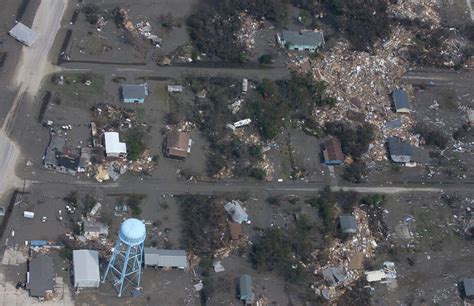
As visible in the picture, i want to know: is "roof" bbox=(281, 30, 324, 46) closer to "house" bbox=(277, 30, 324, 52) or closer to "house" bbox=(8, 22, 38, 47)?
"house" bbox=(277, 30, 324, 52)

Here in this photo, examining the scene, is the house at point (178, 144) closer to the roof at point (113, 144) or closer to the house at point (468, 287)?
the roof at point (113, 144)

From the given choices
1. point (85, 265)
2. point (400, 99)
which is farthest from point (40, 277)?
point (400, 99)

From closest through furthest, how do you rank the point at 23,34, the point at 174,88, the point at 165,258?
the point at 165,258, the point at 174,88, the point at 23,34

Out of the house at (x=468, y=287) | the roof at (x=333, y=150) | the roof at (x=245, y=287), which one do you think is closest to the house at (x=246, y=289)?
the roof at (x=245, y=287)

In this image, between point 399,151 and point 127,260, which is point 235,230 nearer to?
point 127,260

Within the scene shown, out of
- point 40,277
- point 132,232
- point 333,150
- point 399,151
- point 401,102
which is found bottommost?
point 40,277

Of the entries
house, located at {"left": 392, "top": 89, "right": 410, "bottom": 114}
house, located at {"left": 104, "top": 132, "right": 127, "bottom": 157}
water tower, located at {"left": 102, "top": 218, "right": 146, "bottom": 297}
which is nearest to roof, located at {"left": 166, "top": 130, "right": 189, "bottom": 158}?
house, located at {"left": 104, "top": 132, "right": 127, "bottom": 157}

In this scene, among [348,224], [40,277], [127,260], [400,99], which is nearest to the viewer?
[127,260]
